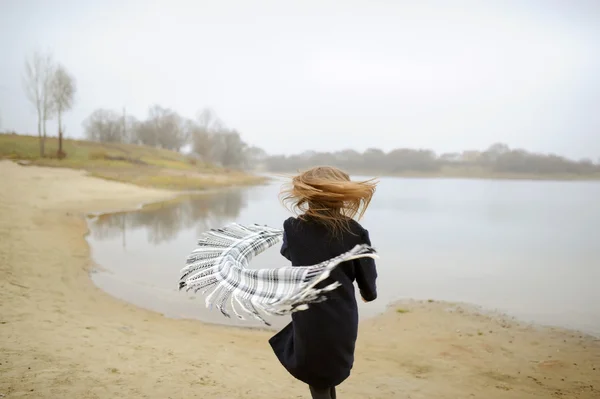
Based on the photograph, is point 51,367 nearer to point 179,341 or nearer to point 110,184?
point 179,341

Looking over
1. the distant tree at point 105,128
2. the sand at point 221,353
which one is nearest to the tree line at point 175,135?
the distant tree at point 105,128

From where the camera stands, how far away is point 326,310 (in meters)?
1.78

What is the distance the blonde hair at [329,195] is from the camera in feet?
5.93

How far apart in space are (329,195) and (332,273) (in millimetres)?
349

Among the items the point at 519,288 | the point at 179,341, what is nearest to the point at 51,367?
the point at 179,341

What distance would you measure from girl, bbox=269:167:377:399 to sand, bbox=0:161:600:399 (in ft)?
5.74

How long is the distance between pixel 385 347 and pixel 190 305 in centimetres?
336

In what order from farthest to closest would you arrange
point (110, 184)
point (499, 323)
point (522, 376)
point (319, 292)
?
point (110, 184), point (499, 323), point (522, 376), point (319, 292)

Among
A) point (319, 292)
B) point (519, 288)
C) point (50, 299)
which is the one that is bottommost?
point (519, 288)

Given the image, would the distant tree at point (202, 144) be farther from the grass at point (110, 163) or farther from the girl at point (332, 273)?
the girl at point (332, 273)

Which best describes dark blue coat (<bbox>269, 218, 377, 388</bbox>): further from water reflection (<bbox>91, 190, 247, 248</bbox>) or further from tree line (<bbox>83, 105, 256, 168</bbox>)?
tree line (<bbox>83, 105, 256, 168</bbox>)

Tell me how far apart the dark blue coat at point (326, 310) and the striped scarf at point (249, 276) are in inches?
2.8

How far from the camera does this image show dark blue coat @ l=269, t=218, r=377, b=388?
5.85ft

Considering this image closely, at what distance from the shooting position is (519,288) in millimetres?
9195
